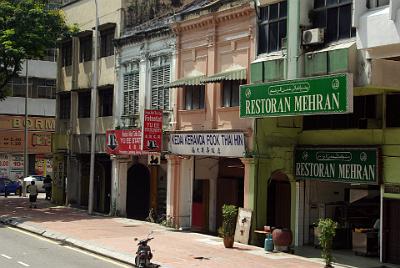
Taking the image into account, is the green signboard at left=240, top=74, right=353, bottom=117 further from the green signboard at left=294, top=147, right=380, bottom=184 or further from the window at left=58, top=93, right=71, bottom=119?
the window at left=58, top=93, right=71, bottom=119

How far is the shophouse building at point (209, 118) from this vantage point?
22.6m

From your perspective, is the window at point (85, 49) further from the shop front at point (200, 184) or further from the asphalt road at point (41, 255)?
the asphalt road at point (41, 255)

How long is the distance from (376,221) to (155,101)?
11.8m

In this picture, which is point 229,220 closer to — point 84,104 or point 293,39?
point 293,39

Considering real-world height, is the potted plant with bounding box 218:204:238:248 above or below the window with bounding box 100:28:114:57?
below

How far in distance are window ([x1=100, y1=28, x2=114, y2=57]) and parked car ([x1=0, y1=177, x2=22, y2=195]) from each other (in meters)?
17.7

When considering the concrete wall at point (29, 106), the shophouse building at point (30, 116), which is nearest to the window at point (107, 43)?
the shophouse building at point (30, 116)

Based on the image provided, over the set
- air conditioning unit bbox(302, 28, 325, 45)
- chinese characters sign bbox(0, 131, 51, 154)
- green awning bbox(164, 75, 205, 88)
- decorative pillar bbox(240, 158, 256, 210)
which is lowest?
decorative pillar bbox(240, 158, 256, 210)

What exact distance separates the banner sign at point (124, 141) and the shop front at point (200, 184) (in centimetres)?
233

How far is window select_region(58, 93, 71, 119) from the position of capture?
37.7m

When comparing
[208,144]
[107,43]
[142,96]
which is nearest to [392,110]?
[208,144]

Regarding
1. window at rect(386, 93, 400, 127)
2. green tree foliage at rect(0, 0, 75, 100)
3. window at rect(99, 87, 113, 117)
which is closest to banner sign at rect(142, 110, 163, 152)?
window at rect(99, 87, 113, 117)

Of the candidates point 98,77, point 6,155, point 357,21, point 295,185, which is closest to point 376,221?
point 295,185

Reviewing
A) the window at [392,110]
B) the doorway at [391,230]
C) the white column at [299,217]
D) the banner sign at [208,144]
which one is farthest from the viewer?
the banner sign at [208,144]
